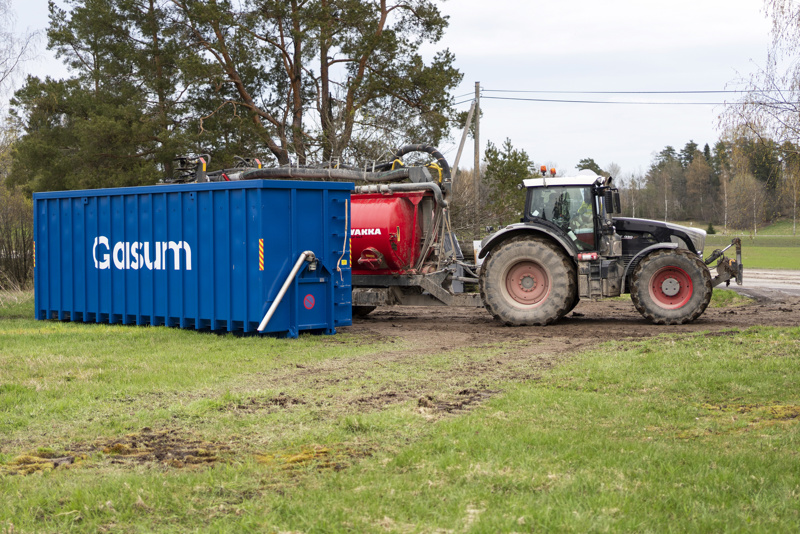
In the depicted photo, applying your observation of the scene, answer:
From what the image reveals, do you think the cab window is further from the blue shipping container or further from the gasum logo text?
the gasum logo text

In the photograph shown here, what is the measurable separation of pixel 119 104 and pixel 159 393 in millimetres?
22853

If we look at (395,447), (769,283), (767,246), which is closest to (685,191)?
(767,246)

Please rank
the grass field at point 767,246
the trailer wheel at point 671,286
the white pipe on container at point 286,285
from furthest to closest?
the grass field at point 767,246 < the trailer wheel at point 671,286 < the white pipe on container at point 286,285

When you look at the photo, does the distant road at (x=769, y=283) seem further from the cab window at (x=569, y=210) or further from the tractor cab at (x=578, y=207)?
the cab window at (x=569, y=210)

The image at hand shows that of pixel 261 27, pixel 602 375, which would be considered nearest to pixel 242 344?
pixel 602 375

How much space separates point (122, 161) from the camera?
28594 millimetres

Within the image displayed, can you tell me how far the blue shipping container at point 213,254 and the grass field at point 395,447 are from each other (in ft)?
8.50

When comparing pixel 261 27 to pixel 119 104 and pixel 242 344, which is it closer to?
pixel 119 104

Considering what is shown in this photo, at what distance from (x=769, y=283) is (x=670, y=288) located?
13321 mm

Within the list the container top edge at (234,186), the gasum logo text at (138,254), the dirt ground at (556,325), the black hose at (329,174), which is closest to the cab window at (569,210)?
the dirt ground at (556,325)

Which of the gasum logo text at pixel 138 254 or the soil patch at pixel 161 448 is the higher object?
the gasum logo text at pixel 138 254

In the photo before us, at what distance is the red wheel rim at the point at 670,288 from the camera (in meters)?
13.9

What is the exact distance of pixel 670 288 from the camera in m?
14.0

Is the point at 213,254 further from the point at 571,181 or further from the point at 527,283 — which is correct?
the point at 571,181
